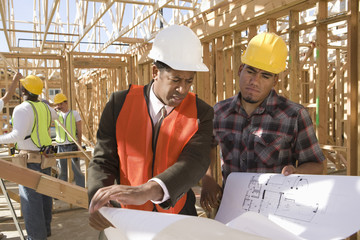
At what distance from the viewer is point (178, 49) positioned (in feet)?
4.83

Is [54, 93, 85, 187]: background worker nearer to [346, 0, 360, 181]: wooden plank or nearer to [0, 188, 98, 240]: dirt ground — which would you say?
[0, 188, 98, 240]: dirt ground

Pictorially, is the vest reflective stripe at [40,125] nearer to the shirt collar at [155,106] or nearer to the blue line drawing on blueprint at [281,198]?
the shirt collar at [155,106]

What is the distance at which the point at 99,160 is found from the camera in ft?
4.82

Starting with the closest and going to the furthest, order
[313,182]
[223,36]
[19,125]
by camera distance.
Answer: [313,182] → [19,125] → [223,36]

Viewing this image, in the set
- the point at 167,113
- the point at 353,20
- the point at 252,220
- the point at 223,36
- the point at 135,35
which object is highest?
the point at 135,35

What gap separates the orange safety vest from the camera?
4.81 feet

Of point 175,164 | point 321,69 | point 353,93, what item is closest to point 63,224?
point 175,164

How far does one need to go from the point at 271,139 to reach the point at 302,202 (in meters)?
0.66

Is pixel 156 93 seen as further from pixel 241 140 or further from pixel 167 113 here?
pixel 241 140

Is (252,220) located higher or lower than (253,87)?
lower

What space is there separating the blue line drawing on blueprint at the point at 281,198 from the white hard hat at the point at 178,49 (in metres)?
0.68

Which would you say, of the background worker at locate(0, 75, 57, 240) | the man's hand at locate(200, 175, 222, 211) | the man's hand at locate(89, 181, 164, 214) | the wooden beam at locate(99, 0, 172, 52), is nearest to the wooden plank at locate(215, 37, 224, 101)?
the wooden beam at locate(99, 0, 172, 52)

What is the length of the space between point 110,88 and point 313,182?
11602mm

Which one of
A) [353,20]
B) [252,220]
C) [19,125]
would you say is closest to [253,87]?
[252,220]
